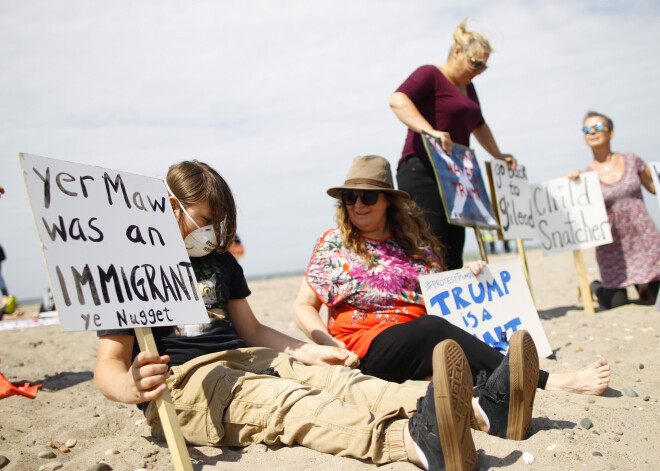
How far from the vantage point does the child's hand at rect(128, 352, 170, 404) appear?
1.94m

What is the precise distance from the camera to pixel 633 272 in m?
5.33

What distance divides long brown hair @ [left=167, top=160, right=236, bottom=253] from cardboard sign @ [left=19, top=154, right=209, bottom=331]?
0.25 meters

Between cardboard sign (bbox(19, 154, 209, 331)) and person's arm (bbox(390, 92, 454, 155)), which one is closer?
cardboard sign (bbox(19, 154, 209, 331))

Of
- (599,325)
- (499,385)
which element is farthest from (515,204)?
(499,385)

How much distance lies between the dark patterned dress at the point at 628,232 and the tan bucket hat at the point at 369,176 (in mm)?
→ 3118

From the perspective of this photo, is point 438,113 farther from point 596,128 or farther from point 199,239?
point 199,239

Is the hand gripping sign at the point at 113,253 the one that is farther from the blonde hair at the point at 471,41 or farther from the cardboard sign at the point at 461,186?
the blonde hair at the point at 471,41

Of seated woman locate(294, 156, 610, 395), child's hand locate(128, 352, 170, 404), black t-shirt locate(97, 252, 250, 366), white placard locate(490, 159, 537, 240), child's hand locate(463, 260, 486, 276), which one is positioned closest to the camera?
child's hand locate(128, 352, 170, 404)

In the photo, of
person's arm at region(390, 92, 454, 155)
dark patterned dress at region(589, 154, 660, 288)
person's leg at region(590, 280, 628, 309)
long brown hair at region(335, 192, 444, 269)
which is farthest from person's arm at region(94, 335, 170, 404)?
dark patterned dress at region(589, 154, 660, 288)

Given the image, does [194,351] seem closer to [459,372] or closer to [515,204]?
[459,372]

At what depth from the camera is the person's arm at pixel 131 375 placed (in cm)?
195

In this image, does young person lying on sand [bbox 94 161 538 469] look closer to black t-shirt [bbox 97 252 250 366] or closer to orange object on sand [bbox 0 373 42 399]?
black t-shirt [bbox 97 252 250 366]

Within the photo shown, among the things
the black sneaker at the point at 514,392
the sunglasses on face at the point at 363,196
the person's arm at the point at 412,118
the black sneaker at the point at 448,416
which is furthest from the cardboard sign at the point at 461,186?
the black sneaker at the point at 448,416

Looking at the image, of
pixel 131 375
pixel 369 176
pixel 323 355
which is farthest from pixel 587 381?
pixel 131 375
